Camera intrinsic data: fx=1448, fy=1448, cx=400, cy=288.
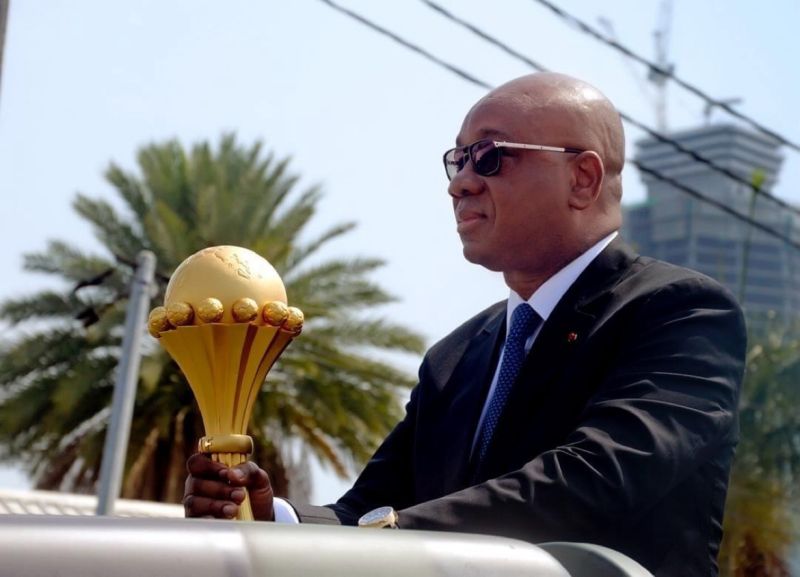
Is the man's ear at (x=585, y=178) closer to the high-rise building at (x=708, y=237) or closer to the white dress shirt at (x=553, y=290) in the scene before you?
the white dress shirt at (x=553, y=290)

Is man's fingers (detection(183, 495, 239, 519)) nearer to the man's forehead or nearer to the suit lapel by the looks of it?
the suit lapel

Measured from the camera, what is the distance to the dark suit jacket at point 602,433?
238 centimetres

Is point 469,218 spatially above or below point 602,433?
above

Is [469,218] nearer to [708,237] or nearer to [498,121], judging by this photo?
[498,121]

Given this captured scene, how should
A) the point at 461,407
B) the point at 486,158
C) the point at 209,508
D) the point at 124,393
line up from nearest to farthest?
the point at 209,508 → the point at 486,158 → the point at 461,407 → the point at 124,393

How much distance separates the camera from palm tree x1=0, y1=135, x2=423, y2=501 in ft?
63.3

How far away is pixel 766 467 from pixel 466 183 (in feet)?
60.2

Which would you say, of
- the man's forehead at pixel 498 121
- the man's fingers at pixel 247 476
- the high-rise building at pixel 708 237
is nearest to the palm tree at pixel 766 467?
the man's forehead at pixel 498 121

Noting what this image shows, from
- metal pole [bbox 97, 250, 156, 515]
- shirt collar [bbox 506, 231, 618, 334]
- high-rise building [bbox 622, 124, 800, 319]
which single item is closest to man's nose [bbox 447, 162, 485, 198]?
shirt collar [bbox 506, 231, 618, 334]

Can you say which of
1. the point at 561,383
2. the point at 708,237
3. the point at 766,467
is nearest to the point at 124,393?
the point at 766,467

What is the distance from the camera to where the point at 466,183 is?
289 centimetres

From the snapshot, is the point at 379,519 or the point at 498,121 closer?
the point at 379,519

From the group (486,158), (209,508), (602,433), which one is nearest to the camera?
(209,508)

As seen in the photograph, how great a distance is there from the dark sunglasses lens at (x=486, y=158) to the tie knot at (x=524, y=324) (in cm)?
30
